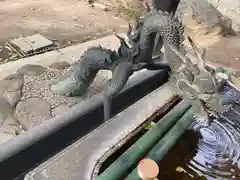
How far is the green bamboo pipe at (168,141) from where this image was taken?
129 centimetres

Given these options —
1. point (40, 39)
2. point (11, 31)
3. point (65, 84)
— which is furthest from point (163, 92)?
point (11, 31)

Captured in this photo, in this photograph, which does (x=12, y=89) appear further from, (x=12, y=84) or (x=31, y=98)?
(x=31, y=98)

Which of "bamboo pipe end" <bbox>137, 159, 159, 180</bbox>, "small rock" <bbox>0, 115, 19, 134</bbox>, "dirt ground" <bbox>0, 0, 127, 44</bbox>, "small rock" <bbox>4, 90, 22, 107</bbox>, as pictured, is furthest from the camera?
"dirt ground" <bbox>0, 0, 127, 44</bbox>

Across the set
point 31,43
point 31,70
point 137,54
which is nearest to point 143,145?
point 137,54

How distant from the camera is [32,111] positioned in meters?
2.40

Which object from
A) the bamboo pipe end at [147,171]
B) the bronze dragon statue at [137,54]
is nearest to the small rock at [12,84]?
the bronze dragon statue at [137,54]

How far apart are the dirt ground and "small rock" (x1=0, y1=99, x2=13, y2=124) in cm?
114

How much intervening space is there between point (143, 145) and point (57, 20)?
3010 mm

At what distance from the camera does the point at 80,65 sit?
78.5 inches

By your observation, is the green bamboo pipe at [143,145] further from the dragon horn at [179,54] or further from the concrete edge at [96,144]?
the dragon horn at [179,54]

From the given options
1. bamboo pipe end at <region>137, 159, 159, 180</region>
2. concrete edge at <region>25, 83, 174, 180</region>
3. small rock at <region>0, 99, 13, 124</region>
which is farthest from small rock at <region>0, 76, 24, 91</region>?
bamboo pipe end at <region>137, 159, 159, 180</region>

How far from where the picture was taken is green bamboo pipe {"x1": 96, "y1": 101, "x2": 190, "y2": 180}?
117 cm

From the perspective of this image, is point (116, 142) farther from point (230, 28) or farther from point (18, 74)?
point (230, 28)

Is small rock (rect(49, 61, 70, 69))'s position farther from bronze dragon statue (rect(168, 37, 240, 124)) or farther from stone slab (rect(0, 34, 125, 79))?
bronze dragon statue (rect(168, 37, 240, 124))
